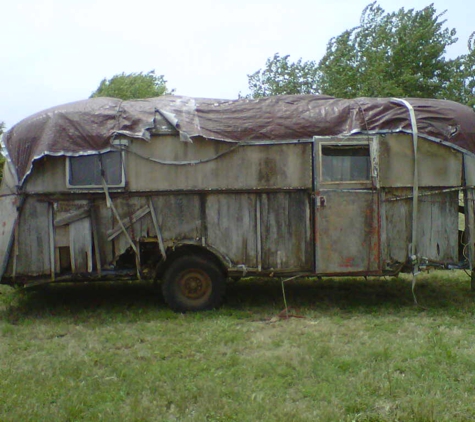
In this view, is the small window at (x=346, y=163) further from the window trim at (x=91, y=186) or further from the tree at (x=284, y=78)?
the tree at (x=284, y=78)

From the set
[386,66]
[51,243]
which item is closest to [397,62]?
[386,66]

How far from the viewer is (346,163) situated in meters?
7.16

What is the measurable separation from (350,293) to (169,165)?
3732mm

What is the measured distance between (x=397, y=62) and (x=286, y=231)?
1882 cm

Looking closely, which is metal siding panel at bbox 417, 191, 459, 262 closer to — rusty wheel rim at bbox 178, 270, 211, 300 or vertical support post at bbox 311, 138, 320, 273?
vertical support post at bbox 311, 138, 320, 273

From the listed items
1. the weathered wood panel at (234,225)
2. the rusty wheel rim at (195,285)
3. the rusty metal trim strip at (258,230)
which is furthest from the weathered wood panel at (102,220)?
the rusty metal trim strip at (258,230)

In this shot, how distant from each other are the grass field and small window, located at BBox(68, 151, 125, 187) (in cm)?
189

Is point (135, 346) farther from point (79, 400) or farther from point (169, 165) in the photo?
point (169, 165)

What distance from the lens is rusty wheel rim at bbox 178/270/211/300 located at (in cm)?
725

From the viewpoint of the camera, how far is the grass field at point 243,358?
4254 millimetres

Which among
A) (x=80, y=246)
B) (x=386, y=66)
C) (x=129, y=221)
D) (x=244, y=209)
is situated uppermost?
(x=386, y=66)

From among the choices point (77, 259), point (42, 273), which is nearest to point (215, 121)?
point (77, 259)

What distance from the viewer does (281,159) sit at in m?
7.11

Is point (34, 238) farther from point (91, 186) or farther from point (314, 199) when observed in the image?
point (314, 199)
